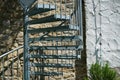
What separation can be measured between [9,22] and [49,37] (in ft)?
3.68

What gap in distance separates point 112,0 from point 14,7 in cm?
181

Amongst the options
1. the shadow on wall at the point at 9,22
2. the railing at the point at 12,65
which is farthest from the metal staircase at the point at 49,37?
the shadow on wall at the point at 9,22

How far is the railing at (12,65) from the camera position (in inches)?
252

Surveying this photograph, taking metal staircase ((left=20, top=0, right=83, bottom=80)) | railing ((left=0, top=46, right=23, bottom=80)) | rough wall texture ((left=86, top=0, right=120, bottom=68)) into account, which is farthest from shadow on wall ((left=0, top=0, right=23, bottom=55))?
rough wall texture ((left=86, top=0, right=120, bottom=68))

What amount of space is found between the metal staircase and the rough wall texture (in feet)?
1.08

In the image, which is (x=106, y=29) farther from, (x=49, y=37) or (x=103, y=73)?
(x=49, y=37)

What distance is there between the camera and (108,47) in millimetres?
6641

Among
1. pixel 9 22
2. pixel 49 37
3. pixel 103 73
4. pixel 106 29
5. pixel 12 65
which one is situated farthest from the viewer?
pixel 106 29

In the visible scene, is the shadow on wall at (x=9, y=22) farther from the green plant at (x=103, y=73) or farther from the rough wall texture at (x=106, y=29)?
the green plant at (x=103, y=73)

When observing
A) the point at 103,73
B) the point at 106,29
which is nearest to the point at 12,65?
the point at 103,73

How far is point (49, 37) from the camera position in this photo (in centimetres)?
573

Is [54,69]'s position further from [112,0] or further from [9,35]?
[112,0]

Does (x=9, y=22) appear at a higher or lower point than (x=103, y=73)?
higher

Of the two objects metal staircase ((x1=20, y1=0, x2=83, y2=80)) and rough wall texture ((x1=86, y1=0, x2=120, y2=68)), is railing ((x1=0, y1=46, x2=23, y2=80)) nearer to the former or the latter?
metal staircase ((x1=20, y1=0, x2=83, y2=80))
